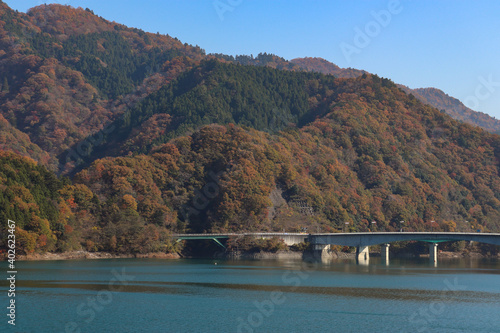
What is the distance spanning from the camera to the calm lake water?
166 ft

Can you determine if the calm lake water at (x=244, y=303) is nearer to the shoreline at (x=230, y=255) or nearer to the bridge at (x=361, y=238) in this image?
the shoreline at (x=230, y=255)

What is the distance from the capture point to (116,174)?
15350cm

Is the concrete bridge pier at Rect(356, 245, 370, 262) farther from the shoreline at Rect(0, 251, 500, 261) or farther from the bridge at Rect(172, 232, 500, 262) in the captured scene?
the shoreline at Rect(0, 251, 500, 261)

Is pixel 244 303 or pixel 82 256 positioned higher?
pixel 82 256

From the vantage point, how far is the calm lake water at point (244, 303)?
166 feet

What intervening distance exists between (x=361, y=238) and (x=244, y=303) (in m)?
90.3

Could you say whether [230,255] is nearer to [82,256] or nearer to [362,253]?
[362,253]

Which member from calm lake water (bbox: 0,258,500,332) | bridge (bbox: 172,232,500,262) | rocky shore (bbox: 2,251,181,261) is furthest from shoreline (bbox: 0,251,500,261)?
calm lake water (bbox: 0,258,500,332)

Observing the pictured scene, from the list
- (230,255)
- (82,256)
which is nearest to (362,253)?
(230,255)

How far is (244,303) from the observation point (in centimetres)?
6212

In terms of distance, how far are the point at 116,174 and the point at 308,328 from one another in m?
Result: 110

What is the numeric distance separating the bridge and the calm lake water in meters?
49.9

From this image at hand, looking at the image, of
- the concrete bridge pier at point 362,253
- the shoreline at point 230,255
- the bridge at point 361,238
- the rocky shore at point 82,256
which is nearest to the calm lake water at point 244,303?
the rocky shore at point 82,256

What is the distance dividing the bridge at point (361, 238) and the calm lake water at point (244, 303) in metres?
49.9
